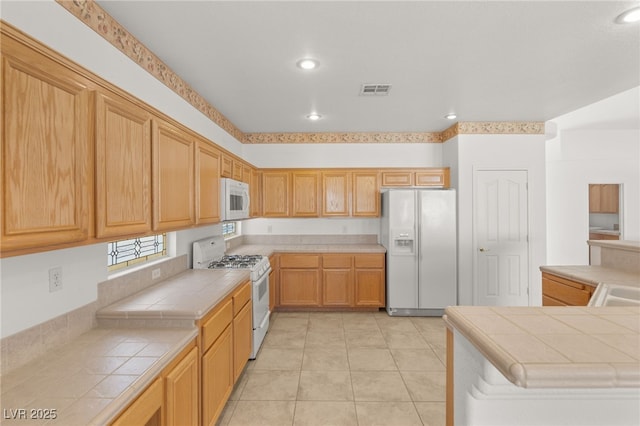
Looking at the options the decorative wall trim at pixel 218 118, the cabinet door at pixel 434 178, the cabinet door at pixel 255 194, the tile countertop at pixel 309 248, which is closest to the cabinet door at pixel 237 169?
the cabinet door at pixel 255 194

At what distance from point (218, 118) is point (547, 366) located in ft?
12.7

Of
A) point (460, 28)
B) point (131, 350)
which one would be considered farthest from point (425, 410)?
point (460, 28)

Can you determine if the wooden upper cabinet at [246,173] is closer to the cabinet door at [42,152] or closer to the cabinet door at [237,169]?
the cabinet door at [237,169]

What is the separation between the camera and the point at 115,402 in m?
1.07

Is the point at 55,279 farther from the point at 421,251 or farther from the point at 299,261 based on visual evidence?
the point at 421,251

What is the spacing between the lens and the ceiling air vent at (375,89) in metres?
2.95

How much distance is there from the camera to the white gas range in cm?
310

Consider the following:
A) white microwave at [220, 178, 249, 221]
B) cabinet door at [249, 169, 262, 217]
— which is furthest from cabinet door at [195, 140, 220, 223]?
cabinet door at [249, 169, 262, 217]

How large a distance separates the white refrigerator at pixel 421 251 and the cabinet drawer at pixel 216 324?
8.63 feet

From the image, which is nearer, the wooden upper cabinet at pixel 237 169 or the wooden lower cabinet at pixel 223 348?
the wooden lower cabinet at pixel 223 348

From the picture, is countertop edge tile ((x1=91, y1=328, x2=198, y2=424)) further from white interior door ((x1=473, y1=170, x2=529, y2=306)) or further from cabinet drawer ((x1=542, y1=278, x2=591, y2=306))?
white interior door ((x1=473, y1=170, x2=529, y2=306))

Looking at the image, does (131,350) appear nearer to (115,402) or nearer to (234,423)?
(115,402)

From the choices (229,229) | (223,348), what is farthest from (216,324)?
(229,229)

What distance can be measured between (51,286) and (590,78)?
4.39 metres
